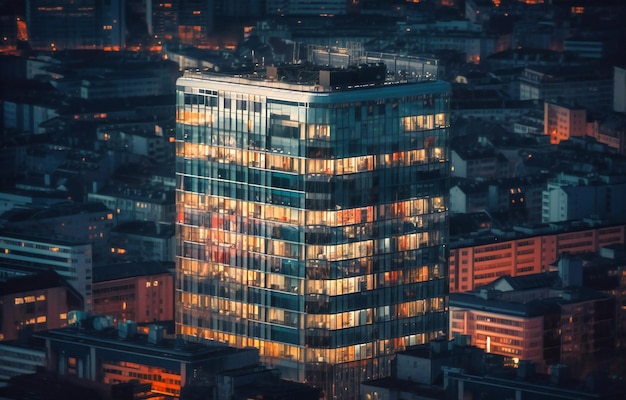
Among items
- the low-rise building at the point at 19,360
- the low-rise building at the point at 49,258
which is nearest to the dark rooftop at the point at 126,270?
the low-rise building at the point at 49,258

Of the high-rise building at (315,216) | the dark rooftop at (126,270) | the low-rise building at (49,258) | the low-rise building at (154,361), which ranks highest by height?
the high-rise building at (315,216)

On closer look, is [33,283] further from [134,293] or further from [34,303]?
[134,293]

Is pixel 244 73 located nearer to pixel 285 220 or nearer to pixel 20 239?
pixel 285 220

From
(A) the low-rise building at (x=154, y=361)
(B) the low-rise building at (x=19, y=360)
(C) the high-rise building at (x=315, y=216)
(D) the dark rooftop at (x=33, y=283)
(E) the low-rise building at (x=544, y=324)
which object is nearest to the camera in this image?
(A) the low-rise building at (x=154, y=361)

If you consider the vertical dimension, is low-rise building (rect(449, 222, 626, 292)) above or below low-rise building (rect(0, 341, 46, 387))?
below

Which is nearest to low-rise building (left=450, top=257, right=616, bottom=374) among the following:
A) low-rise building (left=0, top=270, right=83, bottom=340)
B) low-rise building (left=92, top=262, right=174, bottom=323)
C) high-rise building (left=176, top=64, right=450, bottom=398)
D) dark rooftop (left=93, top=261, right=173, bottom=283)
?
low-rise building (left=92, top=262, right=174, bottom=323)

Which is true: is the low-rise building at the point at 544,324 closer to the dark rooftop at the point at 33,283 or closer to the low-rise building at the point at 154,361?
the dark rooftop at the point at 33,283

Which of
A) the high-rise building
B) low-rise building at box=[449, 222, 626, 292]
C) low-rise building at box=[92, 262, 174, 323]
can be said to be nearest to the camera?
the high-rise building

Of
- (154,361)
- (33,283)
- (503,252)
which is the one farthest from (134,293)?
(154,361)

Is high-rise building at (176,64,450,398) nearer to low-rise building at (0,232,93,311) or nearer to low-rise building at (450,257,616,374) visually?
low-rise building at (450,257,616,374)

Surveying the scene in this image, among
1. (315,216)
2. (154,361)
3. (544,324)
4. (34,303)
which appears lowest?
(544,324)
